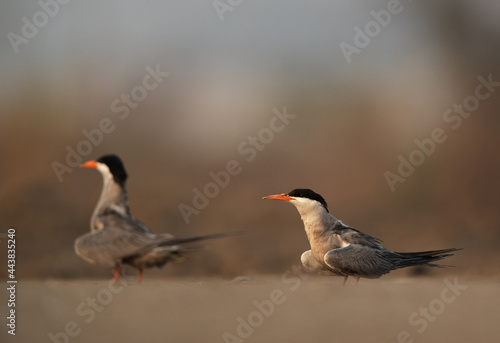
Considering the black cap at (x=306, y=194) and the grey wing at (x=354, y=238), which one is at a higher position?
the black cap at (x=306, y=194)

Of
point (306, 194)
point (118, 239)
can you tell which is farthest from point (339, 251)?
point (118, 239)

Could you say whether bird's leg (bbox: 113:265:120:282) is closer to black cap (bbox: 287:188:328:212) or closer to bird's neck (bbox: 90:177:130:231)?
bird's neck (bbox: 90:177:130:231)

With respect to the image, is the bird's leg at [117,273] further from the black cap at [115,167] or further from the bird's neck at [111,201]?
the black cap at [115,167]

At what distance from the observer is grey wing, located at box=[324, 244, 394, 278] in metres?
5.73

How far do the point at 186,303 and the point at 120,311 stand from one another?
19.8 inches

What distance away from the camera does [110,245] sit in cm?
605

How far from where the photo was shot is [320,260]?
5.88 m

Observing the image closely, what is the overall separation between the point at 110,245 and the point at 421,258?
2.53 metres

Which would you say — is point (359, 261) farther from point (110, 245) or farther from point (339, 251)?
point (110, 245)

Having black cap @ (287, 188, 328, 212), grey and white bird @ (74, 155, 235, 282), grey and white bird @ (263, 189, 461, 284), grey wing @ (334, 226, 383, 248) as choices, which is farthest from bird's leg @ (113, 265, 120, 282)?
grey wing @ (334, 226, 383, 248)

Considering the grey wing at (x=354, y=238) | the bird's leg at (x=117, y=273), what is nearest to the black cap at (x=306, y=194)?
the grey wing at (x=354, y=238)

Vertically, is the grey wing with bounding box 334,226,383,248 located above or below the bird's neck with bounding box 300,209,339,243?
below

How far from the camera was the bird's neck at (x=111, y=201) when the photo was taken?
6.26 m

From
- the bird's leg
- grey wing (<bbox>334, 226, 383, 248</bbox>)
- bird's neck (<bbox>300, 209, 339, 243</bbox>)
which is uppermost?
bird's neck (<bbox>300, 209, 339, 243</bbox>)
